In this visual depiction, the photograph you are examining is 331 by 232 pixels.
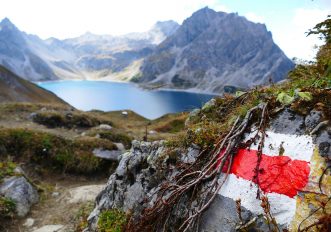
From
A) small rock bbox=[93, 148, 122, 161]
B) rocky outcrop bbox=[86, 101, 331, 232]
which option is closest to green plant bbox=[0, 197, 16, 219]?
small rock bbox=[93, 148, 122, 161]

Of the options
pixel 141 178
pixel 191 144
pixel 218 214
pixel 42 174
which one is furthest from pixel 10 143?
pixel 218 214

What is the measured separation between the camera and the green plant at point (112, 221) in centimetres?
942

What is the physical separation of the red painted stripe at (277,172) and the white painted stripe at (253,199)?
0.35 ft

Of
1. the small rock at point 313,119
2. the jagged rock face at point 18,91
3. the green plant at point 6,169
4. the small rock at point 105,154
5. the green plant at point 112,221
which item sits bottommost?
the jagged rock face at point 18,91

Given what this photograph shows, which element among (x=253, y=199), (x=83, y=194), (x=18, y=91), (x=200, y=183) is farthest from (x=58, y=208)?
(x=18, y=91)

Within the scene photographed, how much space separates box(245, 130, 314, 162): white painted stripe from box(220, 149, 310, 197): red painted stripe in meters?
0.11

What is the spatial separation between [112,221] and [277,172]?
17.3 feet

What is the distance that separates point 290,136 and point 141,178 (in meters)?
4.66

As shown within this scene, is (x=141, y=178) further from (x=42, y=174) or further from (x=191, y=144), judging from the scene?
(x=42, y=174)

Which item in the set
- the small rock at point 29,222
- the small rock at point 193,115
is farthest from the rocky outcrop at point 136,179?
the small rock at point 29,222

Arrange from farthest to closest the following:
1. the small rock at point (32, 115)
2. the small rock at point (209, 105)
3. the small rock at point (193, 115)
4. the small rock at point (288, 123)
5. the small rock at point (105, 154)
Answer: the small rock at point (32, 115) → the small rock at point (105, 154) → the small rock at point (193, 115) → the small rock at point (209, 105) → the small rock at point (288, 123)

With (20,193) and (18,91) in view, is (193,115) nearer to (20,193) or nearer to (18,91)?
(20,193)

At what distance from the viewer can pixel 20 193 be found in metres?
17.0

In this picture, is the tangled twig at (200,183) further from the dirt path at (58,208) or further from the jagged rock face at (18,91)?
the jagged rock face at (18,91)
